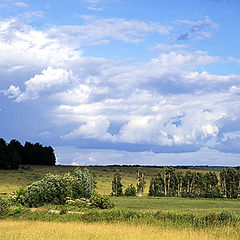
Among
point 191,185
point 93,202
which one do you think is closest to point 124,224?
point 93,202

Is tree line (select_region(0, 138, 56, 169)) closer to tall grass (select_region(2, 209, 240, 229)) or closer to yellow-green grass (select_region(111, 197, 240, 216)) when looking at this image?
yellow-green grass (select_region(111, 197, 240, 216))

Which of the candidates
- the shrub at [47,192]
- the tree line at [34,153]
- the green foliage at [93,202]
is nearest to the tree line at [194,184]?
the shrub at [47,192]

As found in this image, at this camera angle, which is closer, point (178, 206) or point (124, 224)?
point (124, 224)

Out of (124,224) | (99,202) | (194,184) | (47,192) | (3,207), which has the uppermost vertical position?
(194,184)

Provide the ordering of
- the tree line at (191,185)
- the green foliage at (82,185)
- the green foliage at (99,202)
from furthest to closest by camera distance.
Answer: the tree line at (191,185) → the green foliage at (82,185) → the green foliage at (99,202)

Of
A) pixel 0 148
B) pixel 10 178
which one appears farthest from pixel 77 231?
pixel 0 148

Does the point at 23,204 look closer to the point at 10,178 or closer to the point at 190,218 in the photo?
the point at 190,218

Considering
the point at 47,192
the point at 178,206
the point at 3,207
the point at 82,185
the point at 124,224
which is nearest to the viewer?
the point at 124,224

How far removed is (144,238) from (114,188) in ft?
196

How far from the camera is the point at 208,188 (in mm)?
78750

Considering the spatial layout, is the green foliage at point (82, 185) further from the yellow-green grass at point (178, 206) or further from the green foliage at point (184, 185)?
the green foliage at point (184, 185)

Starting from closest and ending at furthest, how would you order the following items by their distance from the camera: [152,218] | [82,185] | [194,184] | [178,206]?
1. [152,218]
2. [82,185]
3. [178,206]
4. [194,184]

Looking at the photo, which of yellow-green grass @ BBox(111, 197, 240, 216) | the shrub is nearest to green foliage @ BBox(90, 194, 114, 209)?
the shrub

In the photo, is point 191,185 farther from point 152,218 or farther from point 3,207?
point 152,218
